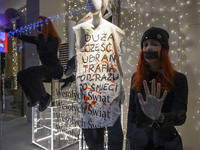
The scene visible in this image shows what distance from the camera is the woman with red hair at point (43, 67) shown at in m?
1.33

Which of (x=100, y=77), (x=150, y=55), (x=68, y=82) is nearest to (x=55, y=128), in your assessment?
(x=68, y=82)

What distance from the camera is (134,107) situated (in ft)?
3.25

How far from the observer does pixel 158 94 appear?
34.4 inches

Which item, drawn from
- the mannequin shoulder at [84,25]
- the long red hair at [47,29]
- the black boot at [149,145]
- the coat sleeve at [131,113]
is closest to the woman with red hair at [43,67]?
the long red hair at [47,29]

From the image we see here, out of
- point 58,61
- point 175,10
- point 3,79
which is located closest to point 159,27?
point 175,10

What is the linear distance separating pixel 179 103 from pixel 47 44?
117 cm

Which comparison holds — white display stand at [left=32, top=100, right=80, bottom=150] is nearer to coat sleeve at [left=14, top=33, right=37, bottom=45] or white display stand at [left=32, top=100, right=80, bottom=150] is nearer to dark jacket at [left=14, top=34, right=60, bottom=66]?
dark jacket at [left=14, top=34, right=60, bottom=66]

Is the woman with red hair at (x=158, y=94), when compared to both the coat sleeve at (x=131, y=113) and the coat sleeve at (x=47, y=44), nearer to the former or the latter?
the coat sleeve at (x=131, y=113)

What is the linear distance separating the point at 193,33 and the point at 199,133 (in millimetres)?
554

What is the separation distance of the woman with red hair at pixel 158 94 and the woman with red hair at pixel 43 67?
0.74 m

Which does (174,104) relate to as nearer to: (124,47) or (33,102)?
(124,47)

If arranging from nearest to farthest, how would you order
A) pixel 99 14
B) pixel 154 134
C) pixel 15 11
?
pixel 154 134
pixel 99 14
pixel 15 11

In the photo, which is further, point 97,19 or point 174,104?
point 97,19

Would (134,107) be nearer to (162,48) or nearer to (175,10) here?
(162,48)
